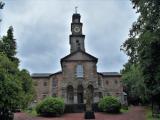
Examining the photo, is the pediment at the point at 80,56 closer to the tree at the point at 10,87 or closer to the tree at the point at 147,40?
the tree at the point at 10,87

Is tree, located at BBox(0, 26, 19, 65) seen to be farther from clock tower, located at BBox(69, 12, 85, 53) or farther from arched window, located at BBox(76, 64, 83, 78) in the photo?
clock tower, located at BBox(69, 12, 85, 53)

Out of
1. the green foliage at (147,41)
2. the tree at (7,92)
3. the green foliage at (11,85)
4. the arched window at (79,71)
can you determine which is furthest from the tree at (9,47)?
the green foliage at (147,41)

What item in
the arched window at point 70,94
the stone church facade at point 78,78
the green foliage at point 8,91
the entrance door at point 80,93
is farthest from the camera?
the entrance door at point 80,93

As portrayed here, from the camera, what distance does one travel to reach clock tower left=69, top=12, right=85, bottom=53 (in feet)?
204

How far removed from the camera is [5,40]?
135 ft

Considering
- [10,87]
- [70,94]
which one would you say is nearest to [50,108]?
[10,87]

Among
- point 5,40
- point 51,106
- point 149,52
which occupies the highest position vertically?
point 5,40

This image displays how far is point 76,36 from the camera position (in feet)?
205

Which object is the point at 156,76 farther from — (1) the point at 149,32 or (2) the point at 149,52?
(1) the point at 149,32

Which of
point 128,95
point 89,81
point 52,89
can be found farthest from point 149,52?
point 128,95

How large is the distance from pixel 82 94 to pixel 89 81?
2.83 m

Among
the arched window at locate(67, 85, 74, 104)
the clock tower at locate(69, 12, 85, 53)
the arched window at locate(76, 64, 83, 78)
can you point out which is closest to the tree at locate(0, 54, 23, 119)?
the arched window at locate(67, 85, 74, 104)

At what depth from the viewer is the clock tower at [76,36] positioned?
62.2 meters

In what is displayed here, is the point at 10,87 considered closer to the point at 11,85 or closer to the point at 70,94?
the point at 11,85
